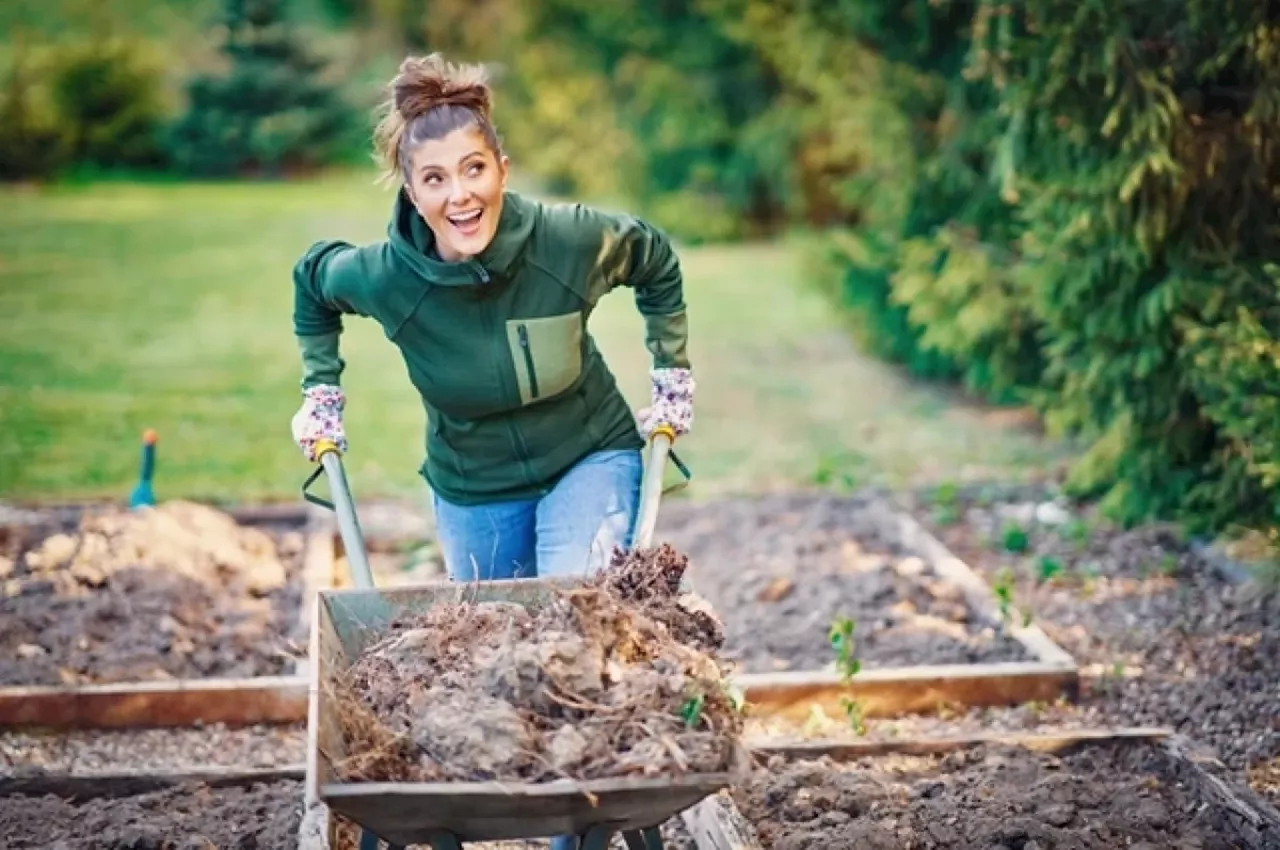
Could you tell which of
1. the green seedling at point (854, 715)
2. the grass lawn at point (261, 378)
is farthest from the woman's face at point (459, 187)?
the grass lawn at point (261, 378)

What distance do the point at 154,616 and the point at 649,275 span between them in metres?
2.22

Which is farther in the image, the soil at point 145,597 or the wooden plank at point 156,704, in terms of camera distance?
the soil at point 145,597

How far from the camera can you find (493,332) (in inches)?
139

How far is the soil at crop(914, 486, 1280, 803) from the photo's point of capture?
4418 mm

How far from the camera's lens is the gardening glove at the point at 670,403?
3635mm

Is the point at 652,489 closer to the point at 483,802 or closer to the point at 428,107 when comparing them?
the point at 428,107

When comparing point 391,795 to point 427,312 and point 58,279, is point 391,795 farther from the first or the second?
point 58,279

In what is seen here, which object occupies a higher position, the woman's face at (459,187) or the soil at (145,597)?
the woman's face at (459,187)

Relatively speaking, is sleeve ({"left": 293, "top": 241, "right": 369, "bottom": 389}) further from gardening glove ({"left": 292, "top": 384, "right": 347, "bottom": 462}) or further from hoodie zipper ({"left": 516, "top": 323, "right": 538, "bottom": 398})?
hoodie zipper ({"left": 516, "top": 323, "right": 538, "bottom": 398})

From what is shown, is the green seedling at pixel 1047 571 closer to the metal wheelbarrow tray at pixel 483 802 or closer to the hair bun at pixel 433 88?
the hair bun at pixel 433 88

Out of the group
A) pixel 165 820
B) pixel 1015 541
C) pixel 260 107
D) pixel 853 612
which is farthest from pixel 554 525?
pixel 260 107

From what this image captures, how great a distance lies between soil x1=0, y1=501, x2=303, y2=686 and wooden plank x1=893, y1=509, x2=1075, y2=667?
2.11m

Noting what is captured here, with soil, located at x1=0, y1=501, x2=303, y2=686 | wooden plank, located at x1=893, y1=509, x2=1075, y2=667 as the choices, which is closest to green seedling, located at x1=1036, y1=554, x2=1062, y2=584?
wooden plank, located at x1=893, y1=509, x2=1075, y2=667

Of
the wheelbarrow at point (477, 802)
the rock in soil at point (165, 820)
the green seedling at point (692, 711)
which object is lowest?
the rock in soil at point (165, 820)
